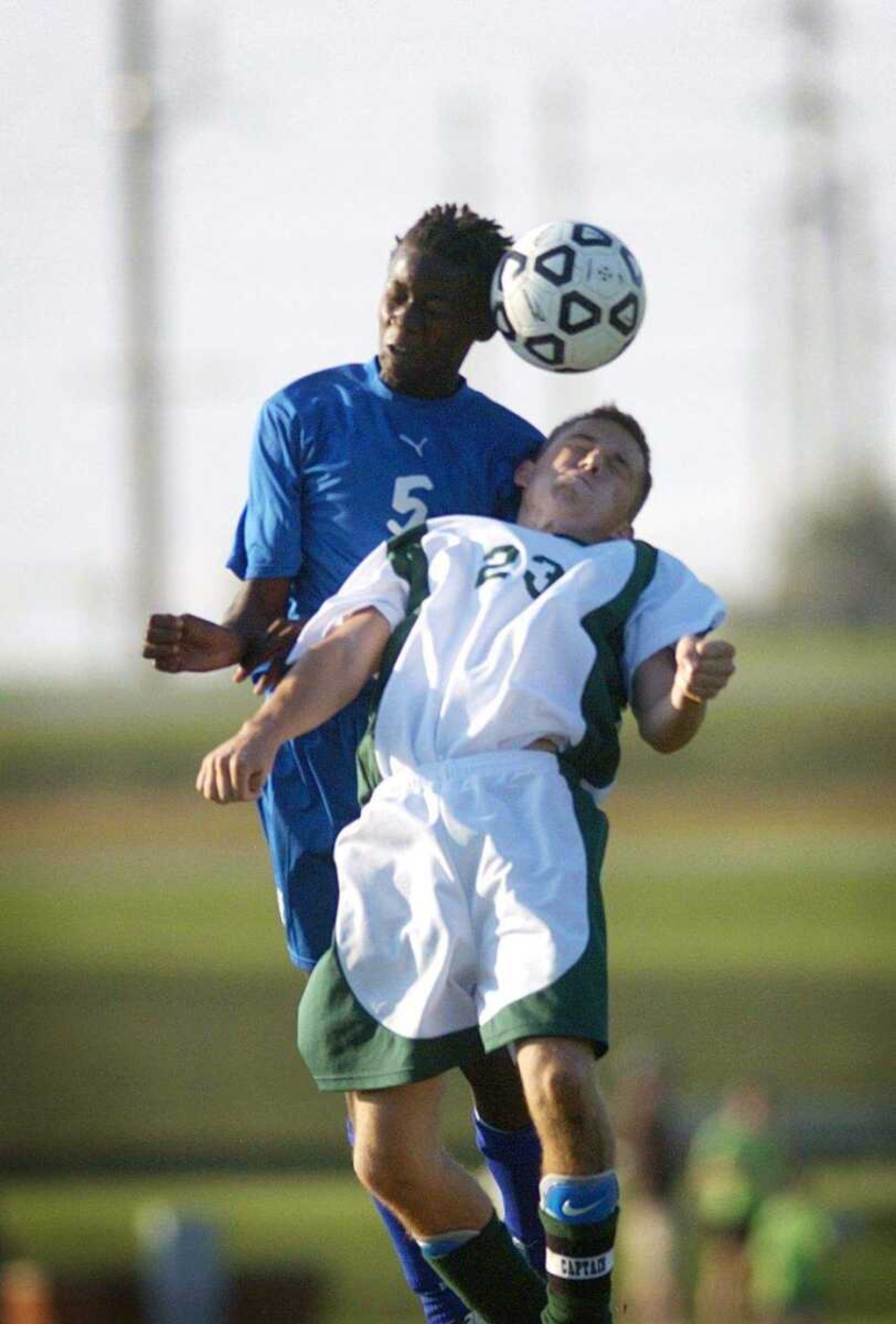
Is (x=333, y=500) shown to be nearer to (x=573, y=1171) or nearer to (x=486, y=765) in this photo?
(x=486, y=765)

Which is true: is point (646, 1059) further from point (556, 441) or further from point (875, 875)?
point (556, 441)

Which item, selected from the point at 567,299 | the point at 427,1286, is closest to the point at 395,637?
the point at 567,299

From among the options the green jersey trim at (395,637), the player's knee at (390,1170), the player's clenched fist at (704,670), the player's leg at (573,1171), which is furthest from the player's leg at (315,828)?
the player's clenched fist at (704,670)

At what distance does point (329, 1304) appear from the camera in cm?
1905

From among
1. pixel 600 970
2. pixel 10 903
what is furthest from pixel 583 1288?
pixel 10 903

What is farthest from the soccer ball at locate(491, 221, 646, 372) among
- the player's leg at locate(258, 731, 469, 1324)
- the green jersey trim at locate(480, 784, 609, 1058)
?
the green jersey trim at locate(480, 784, 609, 1058)

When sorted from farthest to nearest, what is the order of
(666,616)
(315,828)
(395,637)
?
(315,828) → (395,637) → (666,616)

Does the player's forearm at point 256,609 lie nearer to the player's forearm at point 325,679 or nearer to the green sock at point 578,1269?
the player's forearm at point 325,679

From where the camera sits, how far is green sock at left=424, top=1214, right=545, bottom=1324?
193 inches

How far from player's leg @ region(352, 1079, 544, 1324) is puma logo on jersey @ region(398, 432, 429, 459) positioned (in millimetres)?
1292

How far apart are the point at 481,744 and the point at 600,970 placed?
0.46m

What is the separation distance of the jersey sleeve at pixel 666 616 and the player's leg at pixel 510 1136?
0.86 meters

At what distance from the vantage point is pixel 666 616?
4.95m

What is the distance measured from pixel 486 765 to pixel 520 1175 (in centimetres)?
98
